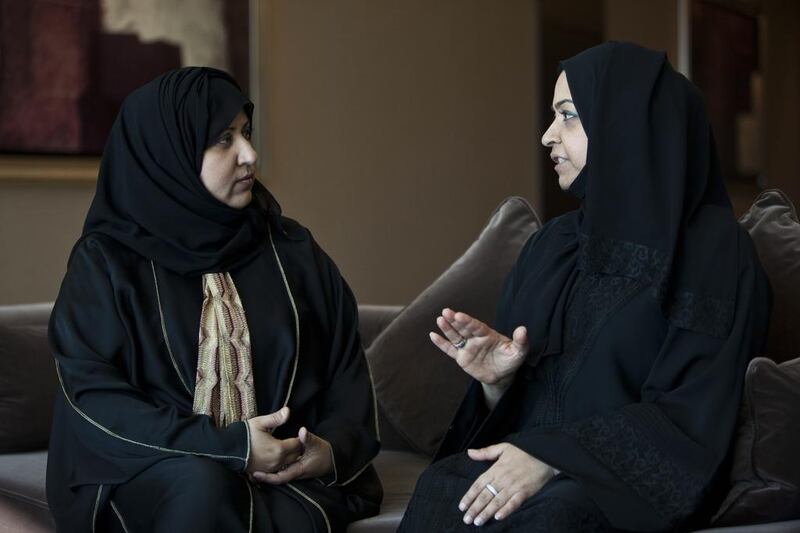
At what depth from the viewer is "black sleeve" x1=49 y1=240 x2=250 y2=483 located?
2.33 m

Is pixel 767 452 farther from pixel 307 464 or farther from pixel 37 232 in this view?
pixel 37 232

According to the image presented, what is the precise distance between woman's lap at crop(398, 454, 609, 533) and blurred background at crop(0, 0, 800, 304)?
77.0 inches

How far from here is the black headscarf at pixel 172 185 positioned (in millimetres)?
2555

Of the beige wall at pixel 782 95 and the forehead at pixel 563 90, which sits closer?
the forehead at pixel 563 90

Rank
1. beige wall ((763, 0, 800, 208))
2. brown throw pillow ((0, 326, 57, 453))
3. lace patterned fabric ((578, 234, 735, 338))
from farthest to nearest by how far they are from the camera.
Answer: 1. beige wall ((763, 0, 800, 208))
2. brown throw pillow ((0, 326, 57, 453))
3. lace patterned fabric ((578, 234, 735, 338))

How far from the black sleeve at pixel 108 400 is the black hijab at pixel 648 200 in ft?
2.29

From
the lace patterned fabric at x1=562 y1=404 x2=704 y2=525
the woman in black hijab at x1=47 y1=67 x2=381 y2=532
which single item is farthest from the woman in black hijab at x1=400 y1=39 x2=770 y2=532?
the woman in black hijab at x1=47 y1=67 x2=381 y2=532

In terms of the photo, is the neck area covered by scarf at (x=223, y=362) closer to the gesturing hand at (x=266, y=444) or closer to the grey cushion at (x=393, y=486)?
the gesturing hand at (x=266, y=444)

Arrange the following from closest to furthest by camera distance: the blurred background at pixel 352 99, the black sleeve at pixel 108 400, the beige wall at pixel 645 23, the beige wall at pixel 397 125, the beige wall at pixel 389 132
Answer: the black sleeve at pixel 108 400 → the blurred background at pixel 352 99 → the beige wall at pixel 389 132 → the beige wall at pixel 397 125 → the beige wall at pixel 645 23

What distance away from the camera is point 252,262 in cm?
267

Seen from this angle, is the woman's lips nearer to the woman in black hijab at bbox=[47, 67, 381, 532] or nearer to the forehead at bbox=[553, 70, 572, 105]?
the forehead at bbox=[553, 70, 572, 105]

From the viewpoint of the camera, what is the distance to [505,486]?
215cm

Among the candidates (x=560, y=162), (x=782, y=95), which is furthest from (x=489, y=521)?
(x=782, y=95)

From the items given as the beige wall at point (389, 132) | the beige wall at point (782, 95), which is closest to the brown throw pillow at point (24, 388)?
the beige wall at point (389, 132)
